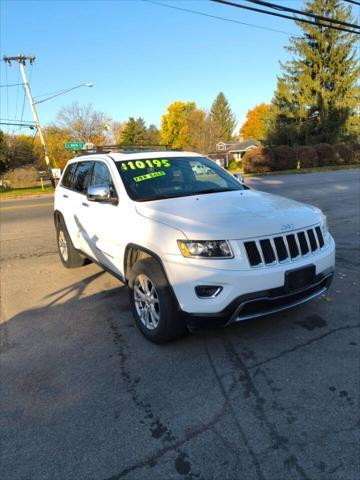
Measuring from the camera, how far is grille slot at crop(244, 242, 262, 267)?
2.96 meters

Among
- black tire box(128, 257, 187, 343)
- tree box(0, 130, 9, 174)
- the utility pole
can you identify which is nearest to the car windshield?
black tire box(128, 257, 187, 343)

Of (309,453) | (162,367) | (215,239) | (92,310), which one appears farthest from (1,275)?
(309,453)

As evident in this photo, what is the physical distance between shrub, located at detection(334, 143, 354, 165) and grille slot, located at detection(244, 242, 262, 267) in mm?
38531

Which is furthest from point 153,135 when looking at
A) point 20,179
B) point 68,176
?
point 68,176

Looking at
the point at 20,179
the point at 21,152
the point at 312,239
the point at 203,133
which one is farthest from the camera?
the point at 203,133

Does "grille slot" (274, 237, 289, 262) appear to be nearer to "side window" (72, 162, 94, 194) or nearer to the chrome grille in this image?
the chrome grille

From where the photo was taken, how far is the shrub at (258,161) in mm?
33188

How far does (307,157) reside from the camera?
116ft

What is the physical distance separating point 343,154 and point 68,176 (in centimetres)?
3791

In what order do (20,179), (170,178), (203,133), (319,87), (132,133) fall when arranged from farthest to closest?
(132,133) → (203,133) → (319,87) → (20,179) → (170,178)

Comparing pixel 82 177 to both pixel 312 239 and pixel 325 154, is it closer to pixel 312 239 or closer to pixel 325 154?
pixel 312 239

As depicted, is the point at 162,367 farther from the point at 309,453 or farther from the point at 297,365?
the point at 309,453

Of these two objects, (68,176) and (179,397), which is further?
(68,176)

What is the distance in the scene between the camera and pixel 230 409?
2594mm
